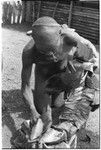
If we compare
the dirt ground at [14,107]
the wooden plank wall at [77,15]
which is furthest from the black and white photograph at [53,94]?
the wooden plank wall at [77,15]

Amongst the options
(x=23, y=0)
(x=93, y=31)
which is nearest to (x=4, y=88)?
(x=93, y=31)

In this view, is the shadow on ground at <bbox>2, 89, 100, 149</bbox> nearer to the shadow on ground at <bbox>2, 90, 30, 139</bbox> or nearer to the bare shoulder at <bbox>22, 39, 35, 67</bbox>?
the shadow on ground at <bbox>2, 90, 30, 139</bbox>

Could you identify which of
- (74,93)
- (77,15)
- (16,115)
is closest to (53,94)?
(74,93)

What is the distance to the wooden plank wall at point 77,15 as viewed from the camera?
30.8 feet

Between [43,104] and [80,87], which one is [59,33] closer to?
[80,87]

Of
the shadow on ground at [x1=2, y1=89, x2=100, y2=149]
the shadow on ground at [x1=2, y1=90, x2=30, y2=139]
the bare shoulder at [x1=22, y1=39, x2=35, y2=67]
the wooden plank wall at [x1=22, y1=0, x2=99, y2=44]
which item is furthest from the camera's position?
the wooden plank wall at [x1=22, y1=0, x2=99, y2=44]

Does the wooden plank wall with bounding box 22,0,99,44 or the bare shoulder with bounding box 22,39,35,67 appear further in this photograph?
the wooden plank wall with bounding box 22,0,99,44

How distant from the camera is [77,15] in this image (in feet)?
32.4

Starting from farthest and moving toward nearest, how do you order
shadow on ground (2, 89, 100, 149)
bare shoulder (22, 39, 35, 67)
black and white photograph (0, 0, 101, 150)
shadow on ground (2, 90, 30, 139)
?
shadow on ground (2, 90, 30, 139)
shadow on ground (2, 89, 100, 149)
bare shoulder (22, 39, 35, 67)
black and white photograph (0, 0, 101, 150)

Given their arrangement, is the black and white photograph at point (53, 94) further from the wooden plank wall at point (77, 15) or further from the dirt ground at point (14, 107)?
the wooden plank wall at point (77, 15)

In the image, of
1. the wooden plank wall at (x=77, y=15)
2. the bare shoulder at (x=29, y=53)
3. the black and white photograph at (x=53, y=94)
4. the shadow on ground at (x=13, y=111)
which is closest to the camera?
the black and white photograph at (x=53, y=94)

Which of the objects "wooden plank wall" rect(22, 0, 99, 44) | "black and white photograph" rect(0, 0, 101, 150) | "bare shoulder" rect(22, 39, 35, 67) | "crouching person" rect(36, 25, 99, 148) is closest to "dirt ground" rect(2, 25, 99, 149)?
"black and white photograph" rect(0, 0, 101, 150)

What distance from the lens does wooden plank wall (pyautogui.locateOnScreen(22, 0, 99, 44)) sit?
30.8 feet

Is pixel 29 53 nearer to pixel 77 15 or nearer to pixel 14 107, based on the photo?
pixel 14 107
